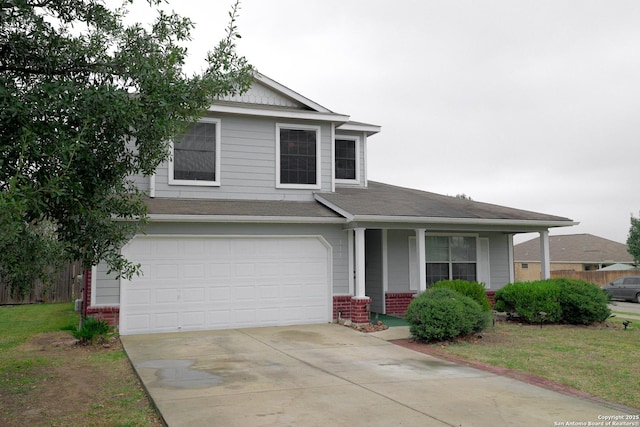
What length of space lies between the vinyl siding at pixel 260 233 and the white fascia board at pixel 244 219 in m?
0.31

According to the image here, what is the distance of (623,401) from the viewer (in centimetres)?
684

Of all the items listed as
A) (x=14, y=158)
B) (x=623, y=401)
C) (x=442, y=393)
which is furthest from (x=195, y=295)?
(x=623, y=401)

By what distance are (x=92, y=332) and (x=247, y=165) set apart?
582cm

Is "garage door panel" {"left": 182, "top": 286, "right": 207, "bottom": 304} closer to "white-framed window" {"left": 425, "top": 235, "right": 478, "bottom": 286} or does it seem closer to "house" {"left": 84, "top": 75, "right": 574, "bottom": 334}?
"house" {"left": 84, "top": 75, "right": 574, "bottom": 334}

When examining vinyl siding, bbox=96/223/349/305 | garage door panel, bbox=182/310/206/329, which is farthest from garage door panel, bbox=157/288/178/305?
vinyl siding, bbox=96/223/349/305

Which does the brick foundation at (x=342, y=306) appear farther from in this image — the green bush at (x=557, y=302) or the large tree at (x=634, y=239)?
the large tree at (x=634, y=239)

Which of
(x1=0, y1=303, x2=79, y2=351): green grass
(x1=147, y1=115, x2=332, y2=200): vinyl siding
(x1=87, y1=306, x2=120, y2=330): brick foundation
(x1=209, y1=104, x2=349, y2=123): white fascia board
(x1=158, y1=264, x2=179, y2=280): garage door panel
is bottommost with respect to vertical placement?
(x1=0, y1=303, x2=79, y2=351): green grass

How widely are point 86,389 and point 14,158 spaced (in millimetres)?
4037

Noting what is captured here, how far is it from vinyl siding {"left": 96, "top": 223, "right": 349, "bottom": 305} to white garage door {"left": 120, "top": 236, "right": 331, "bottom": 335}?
0.16 metres

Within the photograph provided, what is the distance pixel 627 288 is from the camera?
27.1 m

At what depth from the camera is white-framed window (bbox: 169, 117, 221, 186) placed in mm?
13727

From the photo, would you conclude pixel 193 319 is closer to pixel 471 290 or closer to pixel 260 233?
pixel 260 233

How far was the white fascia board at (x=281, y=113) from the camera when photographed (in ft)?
45.8

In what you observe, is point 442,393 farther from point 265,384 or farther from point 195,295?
point 195,295
